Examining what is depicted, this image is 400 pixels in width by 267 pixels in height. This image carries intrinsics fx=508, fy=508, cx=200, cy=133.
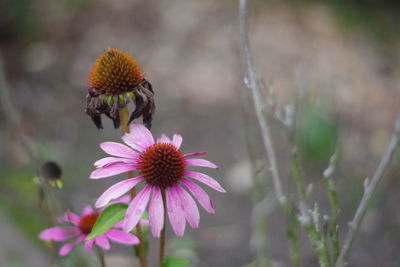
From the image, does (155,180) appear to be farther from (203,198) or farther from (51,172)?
(51,172)

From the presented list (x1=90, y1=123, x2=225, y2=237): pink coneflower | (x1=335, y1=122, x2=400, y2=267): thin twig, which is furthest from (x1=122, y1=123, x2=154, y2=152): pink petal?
(x1=335, y1=122, x2=400, y2=267): thin twig

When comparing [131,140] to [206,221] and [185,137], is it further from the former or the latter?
[185,137]

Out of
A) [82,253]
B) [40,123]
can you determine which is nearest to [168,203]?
[82,253]

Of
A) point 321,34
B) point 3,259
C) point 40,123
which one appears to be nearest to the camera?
point 3,259

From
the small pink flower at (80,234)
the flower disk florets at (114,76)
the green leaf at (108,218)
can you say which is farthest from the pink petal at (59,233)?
the flower disk florets at (114,76)

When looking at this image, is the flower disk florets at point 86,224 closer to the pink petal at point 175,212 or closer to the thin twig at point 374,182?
the pink petal at point 175,212

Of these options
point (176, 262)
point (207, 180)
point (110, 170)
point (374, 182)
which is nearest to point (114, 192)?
point (110, 170)
